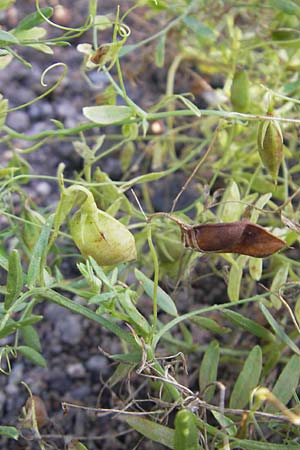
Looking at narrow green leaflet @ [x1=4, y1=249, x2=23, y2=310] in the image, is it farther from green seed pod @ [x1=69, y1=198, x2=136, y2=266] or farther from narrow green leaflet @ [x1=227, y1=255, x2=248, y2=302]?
narrow green leaflet @ [x1=227, y1=255, x2=248, y2=302]

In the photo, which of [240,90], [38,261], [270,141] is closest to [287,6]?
[240,90]

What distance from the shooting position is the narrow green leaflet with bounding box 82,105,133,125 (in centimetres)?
77

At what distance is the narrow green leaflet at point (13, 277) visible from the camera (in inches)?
25.6

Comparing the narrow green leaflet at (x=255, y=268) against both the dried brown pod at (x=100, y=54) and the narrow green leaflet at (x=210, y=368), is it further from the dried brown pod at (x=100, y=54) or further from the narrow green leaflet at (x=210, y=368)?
the dried brown pod at (x=100, y=54)

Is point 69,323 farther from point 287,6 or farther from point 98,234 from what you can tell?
point 287,6

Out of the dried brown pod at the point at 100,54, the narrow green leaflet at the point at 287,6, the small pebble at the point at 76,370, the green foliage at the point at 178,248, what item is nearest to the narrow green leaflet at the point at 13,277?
the green foliage at the point at 178,248

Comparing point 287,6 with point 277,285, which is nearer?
point 277,285

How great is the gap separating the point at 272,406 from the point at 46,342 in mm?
416

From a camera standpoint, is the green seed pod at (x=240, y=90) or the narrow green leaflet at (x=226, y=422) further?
the green seed pod at (x=240, y=90)

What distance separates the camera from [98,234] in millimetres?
702

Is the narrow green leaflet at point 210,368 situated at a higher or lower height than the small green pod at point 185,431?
lower

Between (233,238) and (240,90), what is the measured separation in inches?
13.5

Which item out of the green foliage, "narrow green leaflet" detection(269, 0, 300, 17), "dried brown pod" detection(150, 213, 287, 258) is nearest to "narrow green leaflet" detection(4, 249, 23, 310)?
the green foliage

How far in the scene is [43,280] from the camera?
2.27ft
